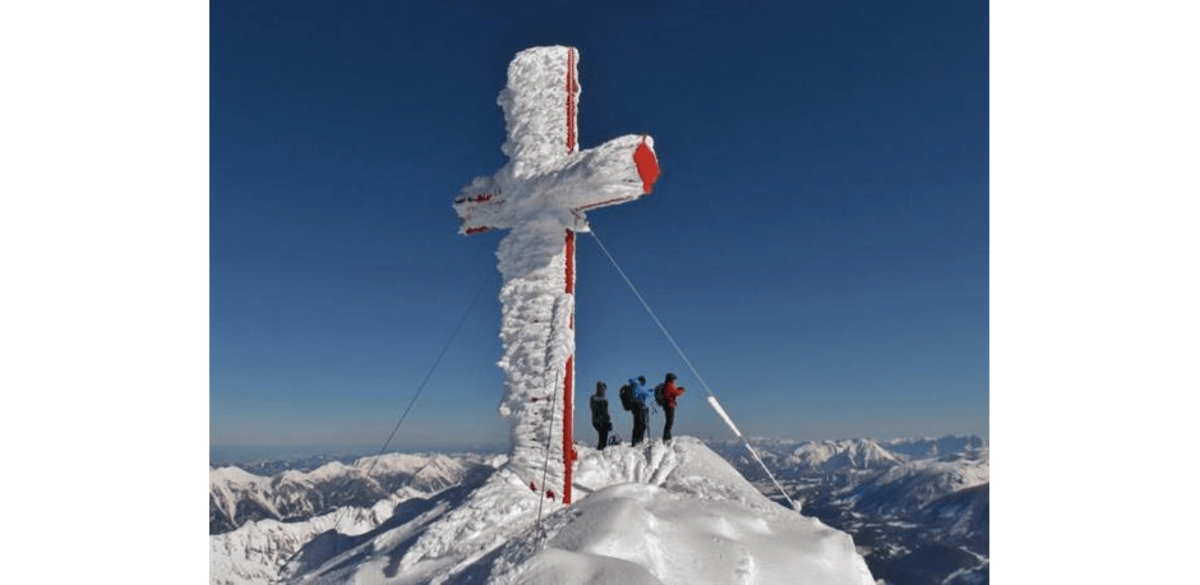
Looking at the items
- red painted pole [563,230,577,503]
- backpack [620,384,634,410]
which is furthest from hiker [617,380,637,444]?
red painted pole [563,230,577,503]

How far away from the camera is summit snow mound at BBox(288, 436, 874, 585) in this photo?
195 inches

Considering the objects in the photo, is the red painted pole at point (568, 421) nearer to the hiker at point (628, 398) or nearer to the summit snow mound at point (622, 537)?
the summit snow mound at point (622, 537)

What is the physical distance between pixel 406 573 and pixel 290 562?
117 inches

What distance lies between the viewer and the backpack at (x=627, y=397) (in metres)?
7.92

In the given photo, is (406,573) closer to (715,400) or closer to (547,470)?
(547,470)

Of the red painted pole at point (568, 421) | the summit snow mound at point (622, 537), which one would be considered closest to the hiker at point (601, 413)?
the summit snow mound at point (622, 537)

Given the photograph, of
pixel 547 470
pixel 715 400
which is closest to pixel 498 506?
pixel 547 470

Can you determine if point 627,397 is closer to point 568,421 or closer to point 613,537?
point 568,421

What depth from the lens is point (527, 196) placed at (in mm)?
7117

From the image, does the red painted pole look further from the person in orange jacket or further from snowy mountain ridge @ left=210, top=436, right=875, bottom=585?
the person in orange jacket

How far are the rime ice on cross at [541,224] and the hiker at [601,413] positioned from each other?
77 centimetres

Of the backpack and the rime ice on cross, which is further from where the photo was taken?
the backpack

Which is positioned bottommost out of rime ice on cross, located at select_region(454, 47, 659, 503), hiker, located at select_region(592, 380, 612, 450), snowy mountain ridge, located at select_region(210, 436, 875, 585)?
snowy mountain ridge, located at select_region(210, 436, 875, 585)

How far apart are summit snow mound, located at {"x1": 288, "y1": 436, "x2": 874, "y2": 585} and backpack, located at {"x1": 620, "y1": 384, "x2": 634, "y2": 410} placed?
1.92 feet
